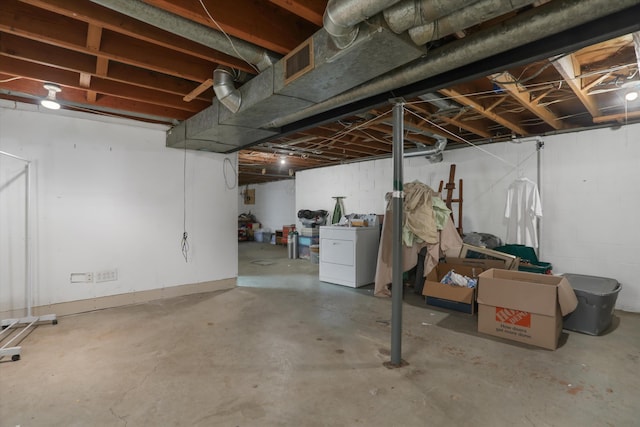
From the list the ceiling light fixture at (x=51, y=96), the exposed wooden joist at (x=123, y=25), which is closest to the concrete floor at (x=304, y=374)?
the ceiling light fixture at (x=51, y=96)

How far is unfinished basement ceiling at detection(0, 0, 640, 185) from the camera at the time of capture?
1550 mm

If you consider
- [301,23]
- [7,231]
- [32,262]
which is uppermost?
[301,23]

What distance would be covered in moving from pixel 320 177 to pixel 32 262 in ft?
18.3

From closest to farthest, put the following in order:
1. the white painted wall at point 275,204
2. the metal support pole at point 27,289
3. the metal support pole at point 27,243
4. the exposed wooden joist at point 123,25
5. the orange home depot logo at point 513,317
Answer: the exposed wooden joist at point 123,25
the orange home depot logo at point 513,317
the metal support pole at point 27,289
the metal support pole at point 27,243
the white painted wall at point 275,204

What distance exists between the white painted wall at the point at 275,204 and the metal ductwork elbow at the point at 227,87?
6.93m

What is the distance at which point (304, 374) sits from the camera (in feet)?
7.22

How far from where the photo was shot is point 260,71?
7.84ft

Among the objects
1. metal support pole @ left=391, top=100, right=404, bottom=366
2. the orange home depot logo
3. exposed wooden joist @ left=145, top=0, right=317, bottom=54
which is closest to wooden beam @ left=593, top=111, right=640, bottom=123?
the orange home depot logo

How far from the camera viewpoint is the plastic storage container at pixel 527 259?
148 inches

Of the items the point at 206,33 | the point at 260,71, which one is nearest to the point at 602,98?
the point at 260,71

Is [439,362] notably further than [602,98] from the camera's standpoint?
No

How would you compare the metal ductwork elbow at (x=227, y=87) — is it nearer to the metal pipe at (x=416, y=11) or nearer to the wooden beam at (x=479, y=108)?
the metal pipe at (x=416, y=11)

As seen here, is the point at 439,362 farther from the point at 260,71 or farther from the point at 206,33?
the point at 206,33

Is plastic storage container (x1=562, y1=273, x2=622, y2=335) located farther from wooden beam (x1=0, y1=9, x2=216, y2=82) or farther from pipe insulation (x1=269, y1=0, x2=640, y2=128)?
wooden beam (x1=0, y1=9, x2=216, y2=82)
